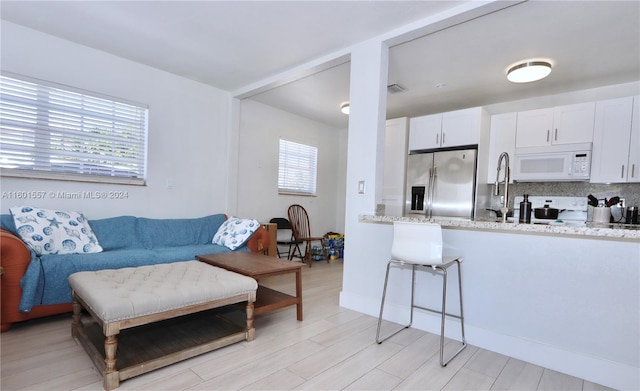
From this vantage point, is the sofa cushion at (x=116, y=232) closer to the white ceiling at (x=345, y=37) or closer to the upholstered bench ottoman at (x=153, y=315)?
the upholstered bench ottoman at (x=153, y=315)

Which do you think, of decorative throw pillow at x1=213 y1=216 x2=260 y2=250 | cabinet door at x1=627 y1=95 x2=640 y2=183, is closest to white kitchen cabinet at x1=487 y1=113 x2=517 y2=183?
cabinet door at x1=627 y1=95 x2=640 y2=183

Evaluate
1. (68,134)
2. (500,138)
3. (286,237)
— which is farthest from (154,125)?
(500,138)

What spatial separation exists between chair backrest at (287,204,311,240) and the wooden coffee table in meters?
2.32

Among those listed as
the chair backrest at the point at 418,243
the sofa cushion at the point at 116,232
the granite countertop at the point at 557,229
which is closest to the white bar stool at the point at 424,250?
the chair backrest at the point at 418,243

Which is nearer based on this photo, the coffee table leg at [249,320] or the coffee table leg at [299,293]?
the coffee table leg at [249,320]

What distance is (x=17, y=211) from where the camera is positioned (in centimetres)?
253

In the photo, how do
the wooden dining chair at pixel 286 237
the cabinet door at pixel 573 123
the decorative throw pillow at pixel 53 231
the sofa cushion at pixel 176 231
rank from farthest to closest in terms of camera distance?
the wooden dining chair at pixel 286 237 → the cabinet door at pixel 573 123 → the sofa cushion at pixel 176 231 → the decorative throw pillow at pixel 53 231

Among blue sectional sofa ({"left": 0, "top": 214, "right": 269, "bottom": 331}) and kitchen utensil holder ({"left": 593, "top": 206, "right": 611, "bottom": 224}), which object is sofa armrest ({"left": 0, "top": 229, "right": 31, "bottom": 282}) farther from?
kitchen utensil holder ({"left": 593, "top": 206, "right": 611, "bottom": 224})

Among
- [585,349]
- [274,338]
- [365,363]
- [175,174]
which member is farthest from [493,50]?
[175,174]

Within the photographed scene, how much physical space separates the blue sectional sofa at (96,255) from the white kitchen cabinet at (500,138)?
3083 mm

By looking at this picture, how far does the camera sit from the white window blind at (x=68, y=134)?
273 cm

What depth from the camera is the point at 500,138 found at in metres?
4.05

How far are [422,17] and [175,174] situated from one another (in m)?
3.14

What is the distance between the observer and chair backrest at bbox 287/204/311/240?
17.0 feet
